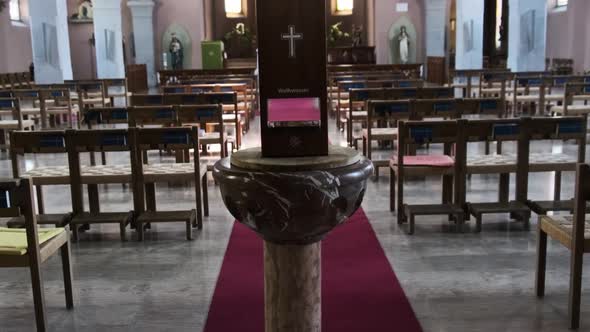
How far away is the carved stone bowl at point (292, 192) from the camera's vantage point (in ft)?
6.14

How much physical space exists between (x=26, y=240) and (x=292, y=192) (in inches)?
66.0

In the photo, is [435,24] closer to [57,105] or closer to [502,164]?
[57,105]

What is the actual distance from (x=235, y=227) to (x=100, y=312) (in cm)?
160

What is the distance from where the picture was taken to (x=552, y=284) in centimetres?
351

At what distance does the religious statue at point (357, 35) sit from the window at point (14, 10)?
11036 mm

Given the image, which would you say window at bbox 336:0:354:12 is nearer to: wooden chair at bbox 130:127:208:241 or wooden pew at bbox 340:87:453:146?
wooden pew at bbox 340:87:453:146

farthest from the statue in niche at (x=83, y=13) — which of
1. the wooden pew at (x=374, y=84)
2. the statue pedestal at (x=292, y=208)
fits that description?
the statue pedestal at (x=292, y=208)

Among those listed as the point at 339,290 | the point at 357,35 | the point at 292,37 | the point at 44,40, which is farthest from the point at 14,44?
the point at 292,37

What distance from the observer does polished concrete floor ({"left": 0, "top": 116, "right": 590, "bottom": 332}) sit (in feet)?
10.3

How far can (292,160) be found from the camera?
1944mm

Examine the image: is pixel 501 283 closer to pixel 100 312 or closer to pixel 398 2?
pixel 100 312

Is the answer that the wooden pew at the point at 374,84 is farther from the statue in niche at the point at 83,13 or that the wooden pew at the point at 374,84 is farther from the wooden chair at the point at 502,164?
the statue in niche at the point at 83,13

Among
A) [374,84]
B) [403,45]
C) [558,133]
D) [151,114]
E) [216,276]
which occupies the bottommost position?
[216,276]

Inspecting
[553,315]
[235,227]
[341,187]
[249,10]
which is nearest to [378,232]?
[235,227]
